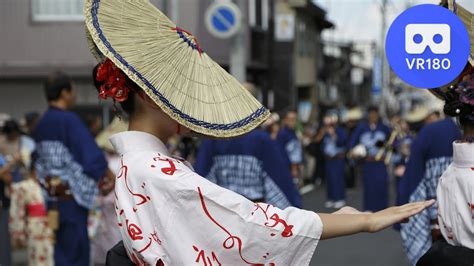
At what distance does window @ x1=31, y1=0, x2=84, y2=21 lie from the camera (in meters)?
19.1

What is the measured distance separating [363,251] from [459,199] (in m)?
6.92

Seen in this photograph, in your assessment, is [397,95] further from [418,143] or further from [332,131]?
[418,143]

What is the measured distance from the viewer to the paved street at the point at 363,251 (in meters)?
9.56

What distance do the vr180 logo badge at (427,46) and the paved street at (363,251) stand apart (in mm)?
5976

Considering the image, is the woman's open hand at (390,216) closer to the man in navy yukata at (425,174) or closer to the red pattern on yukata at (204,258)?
the red pattern on yukata at (204,258)

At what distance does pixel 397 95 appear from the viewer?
58750 mm

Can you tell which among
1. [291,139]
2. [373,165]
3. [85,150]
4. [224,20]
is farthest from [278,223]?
[291,139]

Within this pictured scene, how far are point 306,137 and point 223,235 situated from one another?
2137 centimetres

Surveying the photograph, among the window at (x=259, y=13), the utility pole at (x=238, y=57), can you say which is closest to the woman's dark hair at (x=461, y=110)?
the utility pole at (x=238, y=57)

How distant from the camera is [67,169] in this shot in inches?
274

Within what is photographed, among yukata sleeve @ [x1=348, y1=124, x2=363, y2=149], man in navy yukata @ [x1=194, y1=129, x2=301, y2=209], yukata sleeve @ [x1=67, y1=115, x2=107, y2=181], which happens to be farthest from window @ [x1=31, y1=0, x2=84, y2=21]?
man in navy yukata @ [x1=194, y1=129, x2=301, y2=209]

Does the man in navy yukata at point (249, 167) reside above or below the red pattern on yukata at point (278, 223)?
below

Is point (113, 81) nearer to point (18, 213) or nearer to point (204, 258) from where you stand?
point (204, 258)

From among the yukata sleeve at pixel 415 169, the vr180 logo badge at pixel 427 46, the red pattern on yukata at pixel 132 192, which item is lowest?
the yukata sleeve at pixel 415 169
